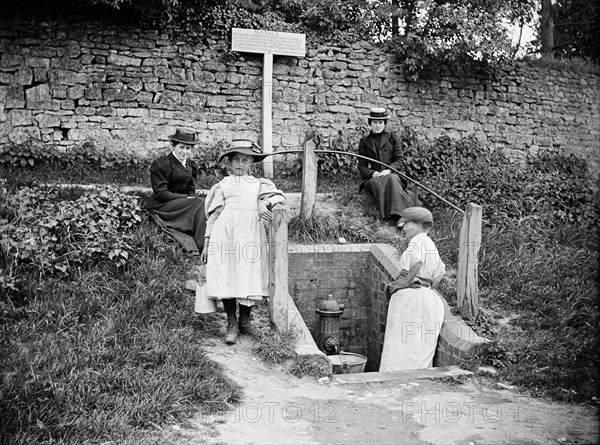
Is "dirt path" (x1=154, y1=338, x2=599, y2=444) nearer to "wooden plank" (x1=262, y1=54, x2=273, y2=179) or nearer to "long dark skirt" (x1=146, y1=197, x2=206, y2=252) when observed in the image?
"long dark skirt" (x1=146, y1=197, x2=206, y2=252)

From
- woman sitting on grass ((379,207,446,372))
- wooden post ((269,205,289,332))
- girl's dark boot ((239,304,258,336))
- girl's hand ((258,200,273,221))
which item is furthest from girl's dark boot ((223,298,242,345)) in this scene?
woman sitting on grass ((379,207,446,372))

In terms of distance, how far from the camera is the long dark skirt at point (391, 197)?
884 centimetres

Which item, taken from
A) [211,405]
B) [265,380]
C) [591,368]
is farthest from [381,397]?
[591,368]

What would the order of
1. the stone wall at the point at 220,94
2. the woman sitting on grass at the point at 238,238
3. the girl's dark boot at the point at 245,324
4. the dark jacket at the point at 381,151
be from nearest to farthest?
1. the woman sitting on grass at the point at 238,238
2. the girl's dark boot at the point at 245,324
3. the dark jacket at the point at 381,151
4. the stone wall at the point at 220,94

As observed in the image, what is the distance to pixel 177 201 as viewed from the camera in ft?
25.1

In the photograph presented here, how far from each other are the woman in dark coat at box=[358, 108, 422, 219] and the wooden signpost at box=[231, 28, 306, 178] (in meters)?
2.25

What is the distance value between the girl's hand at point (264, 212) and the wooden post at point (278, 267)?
6.8 inches

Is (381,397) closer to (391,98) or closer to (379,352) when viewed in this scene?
(379,352)

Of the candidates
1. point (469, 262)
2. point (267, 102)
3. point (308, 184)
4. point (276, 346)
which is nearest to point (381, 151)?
point (308, 184)

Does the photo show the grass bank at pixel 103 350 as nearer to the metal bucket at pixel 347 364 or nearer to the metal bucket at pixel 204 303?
the metal bucket at pixel 204 303

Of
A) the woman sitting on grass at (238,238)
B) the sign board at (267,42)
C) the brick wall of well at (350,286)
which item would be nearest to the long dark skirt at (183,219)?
the brick wall of well at (350,286)

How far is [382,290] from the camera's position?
7.74 meters

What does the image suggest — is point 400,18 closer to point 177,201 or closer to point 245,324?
point 177,201

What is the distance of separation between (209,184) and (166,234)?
269 cm
